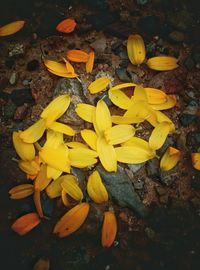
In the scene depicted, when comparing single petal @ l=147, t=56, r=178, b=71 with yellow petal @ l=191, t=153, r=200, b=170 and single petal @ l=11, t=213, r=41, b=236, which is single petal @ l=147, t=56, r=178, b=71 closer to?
yellow petal @ l=191, t=153, r=200, b=170

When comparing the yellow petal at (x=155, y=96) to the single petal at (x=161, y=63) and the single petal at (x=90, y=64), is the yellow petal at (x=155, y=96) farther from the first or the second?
the single petal at (x=90, y=64)

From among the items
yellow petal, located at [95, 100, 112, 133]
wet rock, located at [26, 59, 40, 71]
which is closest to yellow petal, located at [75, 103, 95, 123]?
yellow petal, located at [95, 100, 112, 133]

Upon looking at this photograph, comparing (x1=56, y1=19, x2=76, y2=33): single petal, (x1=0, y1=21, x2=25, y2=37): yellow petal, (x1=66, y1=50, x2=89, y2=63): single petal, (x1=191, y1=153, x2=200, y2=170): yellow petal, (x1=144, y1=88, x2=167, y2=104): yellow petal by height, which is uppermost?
(x1=0, y1=21, x2=25, y2=37): yellow petal

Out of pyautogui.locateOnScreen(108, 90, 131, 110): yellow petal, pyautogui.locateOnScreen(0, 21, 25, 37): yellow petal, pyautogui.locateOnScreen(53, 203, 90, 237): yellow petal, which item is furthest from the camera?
pyautogui.locateOnScreen(0, 21, 25, 37): yellow petal

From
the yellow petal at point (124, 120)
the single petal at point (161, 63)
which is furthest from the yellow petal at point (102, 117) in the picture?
the single petal at point (161, 63)

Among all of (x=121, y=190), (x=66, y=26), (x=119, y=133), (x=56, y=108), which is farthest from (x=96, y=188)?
(x=66, y=26)

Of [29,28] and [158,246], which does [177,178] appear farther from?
[29,28]
